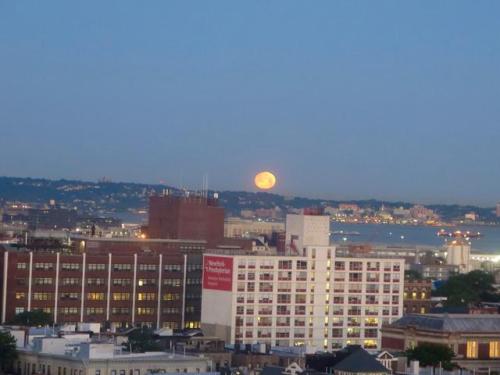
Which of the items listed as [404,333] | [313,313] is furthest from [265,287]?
[404,333]

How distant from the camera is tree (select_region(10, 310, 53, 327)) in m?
138

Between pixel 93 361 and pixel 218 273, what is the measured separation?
49.1 m

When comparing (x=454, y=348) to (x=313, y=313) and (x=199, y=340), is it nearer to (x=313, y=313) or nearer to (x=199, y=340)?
(x=199, y=340)

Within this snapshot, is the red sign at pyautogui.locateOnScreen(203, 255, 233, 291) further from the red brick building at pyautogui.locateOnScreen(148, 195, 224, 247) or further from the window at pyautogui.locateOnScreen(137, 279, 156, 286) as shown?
the red brick building at pyautogui.locateOnScreen(148, 195, 224, 247)

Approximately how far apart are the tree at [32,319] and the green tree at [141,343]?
1271 cm

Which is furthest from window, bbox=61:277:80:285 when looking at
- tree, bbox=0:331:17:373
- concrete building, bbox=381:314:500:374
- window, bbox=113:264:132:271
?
tree, bbox=0:331:17:373

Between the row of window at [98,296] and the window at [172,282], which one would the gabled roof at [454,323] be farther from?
the window at [172,282]

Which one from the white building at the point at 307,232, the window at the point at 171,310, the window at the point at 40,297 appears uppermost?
the white building at the point at 307,232

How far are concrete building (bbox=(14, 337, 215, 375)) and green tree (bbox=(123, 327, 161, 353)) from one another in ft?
18.2

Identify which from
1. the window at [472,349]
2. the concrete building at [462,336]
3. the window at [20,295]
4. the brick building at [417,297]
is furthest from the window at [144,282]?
the window at [472,349]

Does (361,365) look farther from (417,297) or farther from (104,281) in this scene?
(417,297)

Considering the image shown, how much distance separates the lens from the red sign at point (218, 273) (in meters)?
145

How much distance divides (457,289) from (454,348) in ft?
237

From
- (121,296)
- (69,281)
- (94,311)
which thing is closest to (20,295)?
(69,281)
